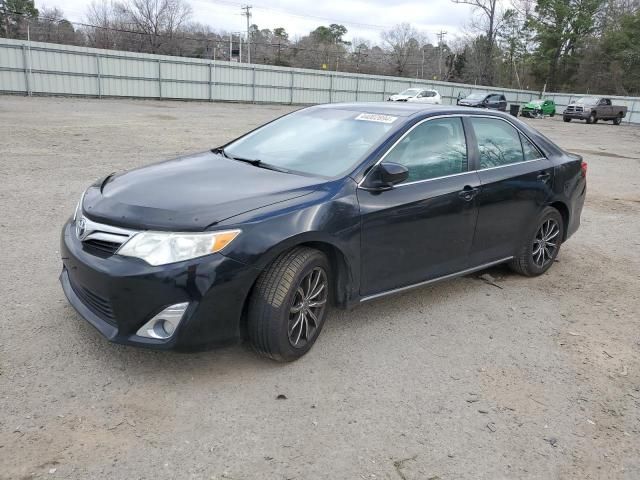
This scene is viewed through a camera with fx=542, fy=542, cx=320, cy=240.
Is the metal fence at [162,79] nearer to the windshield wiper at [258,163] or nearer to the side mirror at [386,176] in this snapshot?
the windshield wiper at [258,163]

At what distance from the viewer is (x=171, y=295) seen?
113 inches

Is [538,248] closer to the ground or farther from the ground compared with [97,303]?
closer to the ground

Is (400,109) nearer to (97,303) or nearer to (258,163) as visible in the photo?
(258,163)

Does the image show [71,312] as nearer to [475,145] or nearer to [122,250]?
[122,250]

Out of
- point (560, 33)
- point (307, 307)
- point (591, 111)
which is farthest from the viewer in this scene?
point (560, 33)

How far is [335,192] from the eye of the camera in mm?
3473

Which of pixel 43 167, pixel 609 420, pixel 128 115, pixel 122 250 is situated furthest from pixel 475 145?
pixel 128 115

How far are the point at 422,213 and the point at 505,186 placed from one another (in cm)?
110

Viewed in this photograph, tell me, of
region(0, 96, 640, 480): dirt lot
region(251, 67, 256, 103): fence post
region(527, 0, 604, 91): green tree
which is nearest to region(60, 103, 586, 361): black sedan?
region(0, 96, 640, 480): dirt lot

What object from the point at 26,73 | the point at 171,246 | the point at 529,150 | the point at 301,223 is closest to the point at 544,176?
the point at 529,150

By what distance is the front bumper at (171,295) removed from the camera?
286 centimetres

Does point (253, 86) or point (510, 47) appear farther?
point (510, 47)

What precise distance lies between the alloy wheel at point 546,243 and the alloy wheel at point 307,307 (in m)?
2.57

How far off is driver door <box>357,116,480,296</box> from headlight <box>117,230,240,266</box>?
3.57ft
